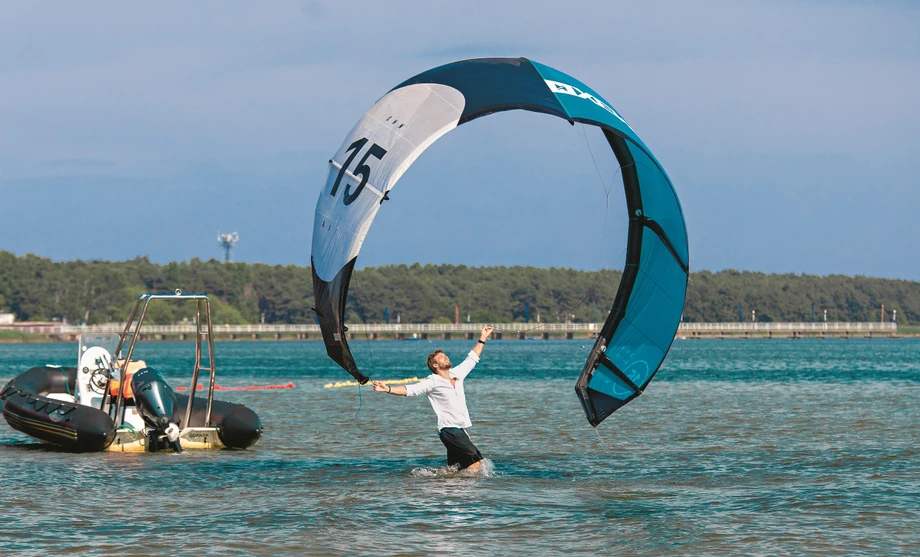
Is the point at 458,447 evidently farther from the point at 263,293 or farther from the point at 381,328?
the point at 263,293

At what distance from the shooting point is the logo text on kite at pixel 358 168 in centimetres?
1405

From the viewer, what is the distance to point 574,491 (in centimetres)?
1501

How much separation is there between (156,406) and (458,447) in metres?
5.87

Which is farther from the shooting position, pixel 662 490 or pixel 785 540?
pixel 662 490

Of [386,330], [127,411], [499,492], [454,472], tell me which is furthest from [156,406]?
[386,330]

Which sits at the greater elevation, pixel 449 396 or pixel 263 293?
pixel 263 293

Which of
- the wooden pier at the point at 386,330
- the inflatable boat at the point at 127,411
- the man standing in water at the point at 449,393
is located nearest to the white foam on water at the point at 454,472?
the man standing in water at the point at 449,393

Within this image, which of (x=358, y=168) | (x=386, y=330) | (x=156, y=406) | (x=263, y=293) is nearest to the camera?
(x=358, y=168)

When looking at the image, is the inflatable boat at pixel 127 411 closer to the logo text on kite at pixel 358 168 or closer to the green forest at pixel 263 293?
the logo text on kite at pixel 358 168

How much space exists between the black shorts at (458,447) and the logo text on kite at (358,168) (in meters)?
3.08

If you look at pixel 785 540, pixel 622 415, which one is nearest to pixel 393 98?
pixel 785 540

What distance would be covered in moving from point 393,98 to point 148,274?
19079 centimetres

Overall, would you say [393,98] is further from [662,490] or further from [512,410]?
[512,410]

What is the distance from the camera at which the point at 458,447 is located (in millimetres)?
15102
